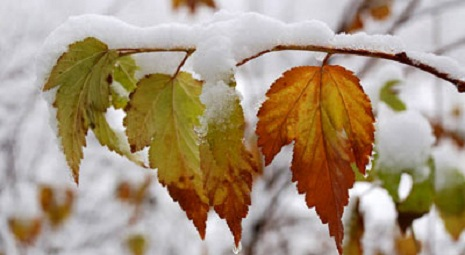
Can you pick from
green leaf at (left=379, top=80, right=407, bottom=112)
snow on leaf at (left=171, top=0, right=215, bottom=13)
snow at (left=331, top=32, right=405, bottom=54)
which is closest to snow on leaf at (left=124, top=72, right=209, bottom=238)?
snow at (left=331, top=32, right=405, bottom=54)

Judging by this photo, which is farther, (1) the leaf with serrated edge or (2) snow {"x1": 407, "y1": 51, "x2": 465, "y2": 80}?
(1) the leaf with serrated edge

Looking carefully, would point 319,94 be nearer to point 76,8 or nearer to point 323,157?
point 323,157

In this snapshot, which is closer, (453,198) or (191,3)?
(453,198)

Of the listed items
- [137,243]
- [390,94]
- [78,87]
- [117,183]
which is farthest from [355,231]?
[117,183]

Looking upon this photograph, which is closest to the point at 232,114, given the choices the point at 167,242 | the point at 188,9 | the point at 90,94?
the point at 90,94

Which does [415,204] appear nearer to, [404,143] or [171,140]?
[404,143]

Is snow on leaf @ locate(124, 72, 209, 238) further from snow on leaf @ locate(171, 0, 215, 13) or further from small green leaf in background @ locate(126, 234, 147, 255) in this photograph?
small green leaf in background @ locate(126, 234, 147, 255)

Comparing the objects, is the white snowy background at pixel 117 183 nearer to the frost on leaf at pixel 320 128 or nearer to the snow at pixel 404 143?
the snow at pixel 404 143
